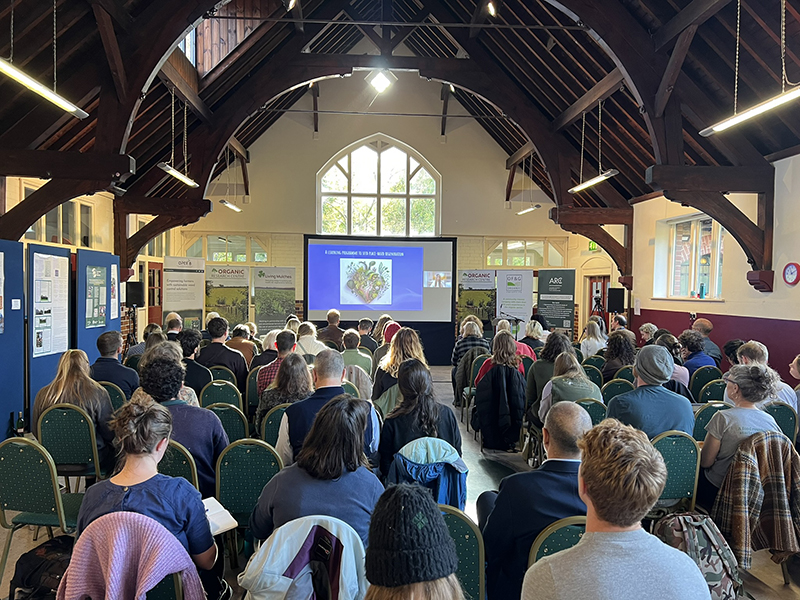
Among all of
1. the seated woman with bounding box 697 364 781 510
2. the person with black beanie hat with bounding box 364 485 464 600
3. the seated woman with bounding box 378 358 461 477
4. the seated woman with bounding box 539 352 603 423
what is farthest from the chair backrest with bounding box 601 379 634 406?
the person with black beanie hat with bounding box 364 485 464 600

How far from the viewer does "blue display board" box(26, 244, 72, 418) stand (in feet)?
21.7

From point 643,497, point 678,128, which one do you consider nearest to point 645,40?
point 678,128

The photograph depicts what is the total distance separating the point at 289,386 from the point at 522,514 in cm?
225

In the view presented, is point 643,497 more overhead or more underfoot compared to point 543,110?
more underfoot

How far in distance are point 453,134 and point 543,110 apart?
4.64 m

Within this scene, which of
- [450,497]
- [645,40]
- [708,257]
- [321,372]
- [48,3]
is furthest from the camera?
[708,257]

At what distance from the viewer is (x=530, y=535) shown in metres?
2.13

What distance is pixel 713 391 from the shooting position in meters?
5.05

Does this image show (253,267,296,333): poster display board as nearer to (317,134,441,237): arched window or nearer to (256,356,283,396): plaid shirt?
(317,134,441,237): arched window

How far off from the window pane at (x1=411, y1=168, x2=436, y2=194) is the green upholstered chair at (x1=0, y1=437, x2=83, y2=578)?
523 inches

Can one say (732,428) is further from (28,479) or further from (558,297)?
(558,297)

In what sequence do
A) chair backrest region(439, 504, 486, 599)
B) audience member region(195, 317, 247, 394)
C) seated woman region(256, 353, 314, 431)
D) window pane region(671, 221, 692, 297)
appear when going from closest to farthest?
chair backrest region(439, 504, 486, 599), seated woman region(256, 353, 314, 431), audience member region(195, 317, 247, 394), window pane region(671, 221, 692, 297)

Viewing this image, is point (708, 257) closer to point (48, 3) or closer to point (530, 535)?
point (530, 535)

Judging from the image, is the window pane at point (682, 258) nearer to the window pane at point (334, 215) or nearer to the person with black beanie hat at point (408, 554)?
the window pane at point (334, 215)
